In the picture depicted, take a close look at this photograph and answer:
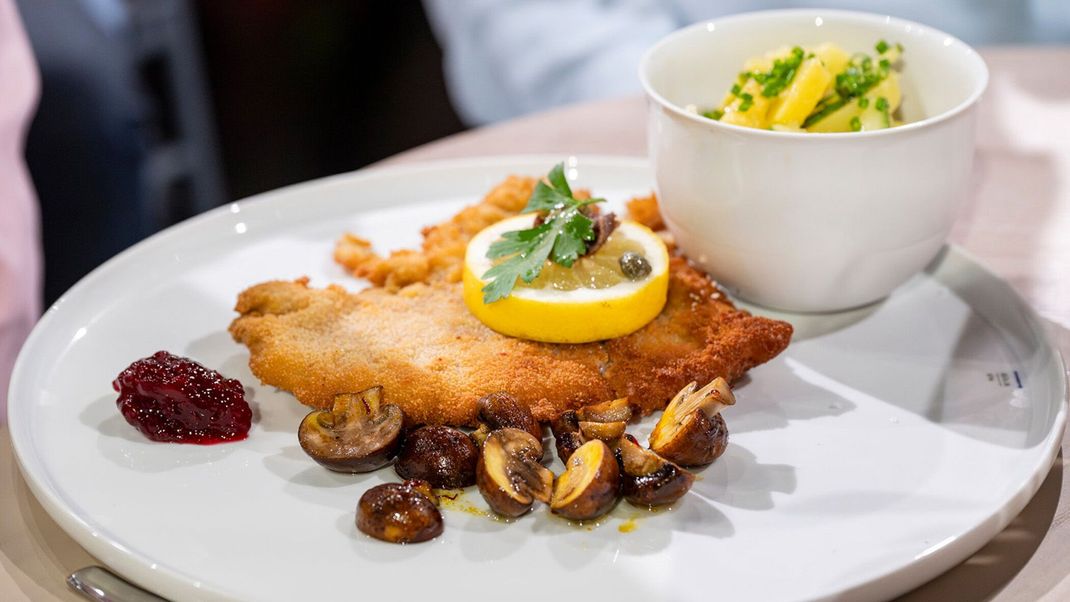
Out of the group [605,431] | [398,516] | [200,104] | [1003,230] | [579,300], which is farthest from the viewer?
[200,104]

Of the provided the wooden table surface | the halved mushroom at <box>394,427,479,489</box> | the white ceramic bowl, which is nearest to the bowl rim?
the white ceramic bowl

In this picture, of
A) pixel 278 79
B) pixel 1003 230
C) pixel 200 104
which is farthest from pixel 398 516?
pixel 278 79

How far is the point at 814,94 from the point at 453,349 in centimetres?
69

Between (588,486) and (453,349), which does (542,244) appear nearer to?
(453,349)

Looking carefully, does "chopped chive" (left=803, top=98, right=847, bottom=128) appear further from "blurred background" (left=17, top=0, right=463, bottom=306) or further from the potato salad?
"blurred background" (left=17, top=0, right=463, bottom=306)

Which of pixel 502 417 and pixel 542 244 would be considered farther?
pixel 542 244

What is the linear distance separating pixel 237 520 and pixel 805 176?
89 cm

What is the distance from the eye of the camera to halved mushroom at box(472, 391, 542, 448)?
1.31 metres

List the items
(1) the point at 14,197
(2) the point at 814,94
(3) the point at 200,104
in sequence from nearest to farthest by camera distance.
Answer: (2) the point at 814,94
(1) the point at 14,197
(3) the point at 200,104

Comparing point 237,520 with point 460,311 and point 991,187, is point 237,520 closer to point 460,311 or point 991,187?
point 460,311

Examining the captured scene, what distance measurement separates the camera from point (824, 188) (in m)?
1.48

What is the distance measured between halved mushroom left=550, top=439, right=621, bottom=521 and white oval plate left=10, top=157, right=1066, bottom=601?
0.02m

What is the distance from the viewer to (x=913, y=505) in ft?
3.94

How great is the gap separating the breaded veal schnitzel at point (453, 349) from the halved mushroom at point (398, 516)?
8.1 inches
